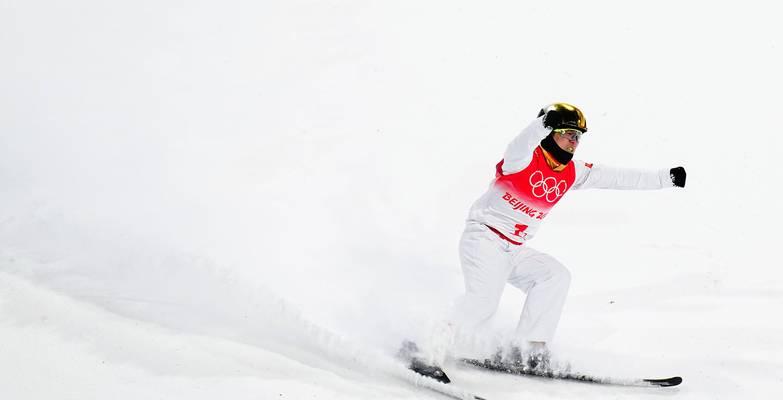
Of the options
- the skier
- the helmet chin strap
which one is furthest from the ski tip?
the helmet chin strap

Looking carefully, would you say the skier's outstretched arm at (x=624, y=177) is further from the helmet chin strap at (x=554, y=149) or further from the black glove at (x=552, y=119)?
the black glove at (x=552, y=119)

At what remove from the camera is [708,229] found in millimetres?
8195

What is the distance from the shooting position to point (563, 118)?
14.3 feet

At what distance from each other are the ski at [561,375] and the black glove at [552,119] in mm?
1643

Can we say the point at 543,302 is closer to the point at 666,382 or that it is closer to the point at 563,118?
the point at 666,382

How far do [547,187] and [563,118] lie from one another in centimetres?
61

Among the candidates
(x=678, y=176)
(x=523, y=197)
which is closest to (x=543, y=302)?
(x=523, y=197)

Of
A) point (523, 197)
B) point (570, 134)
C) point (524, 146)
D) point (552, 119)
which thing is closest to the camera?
point (552, 119)

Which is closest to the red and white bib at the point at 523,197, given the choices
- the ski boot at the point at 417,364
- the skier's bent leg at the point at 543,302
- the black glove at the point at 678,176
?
the skier's bent leg at the point at 543,302

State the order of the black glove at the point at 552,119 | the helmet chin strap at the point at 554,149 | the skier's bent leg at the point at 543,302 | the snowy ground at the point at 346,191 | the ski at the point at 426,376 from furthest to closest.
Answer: the skier's bent leg at the point at 543,302 < the snowy ground at the point at 346,191 < the helmet chin strap at the point at 554,149 < the ski at the point at 426,376 < the black glove at the point at 552,119

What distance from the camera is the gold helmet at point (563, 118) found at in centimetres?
432

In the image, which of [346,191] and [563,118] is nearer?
[563,118]

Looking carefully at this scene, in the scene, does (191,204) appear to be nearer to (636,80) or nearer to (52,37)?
(52,37)

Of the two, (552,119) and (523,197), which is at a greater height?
(552,119)
